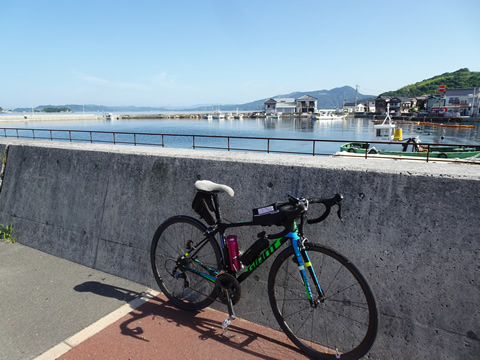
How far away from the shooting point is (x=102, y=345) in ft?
9.72

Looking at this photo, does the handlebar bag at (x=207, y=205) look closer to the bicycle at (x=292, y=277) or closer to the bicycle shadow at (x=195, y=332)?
the bicycle at (x=292, y=277)

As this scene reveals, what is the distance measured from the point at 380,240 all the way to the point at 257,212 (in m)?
1.03

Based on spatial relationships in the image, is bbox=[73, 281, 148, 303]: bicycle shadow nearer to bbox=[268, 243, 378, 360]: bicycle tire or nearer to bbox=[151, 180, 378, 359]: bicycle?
bbox=[151, 180, 378, 359]: bicycle

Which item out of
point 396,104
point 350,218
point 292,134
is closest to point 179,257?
point 350,218

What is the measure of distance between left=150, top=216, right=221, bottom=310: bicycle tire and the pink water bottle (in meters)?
0.25

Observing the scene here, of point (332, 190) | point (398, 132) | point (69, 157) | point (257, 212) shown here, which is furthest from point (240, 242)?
point (398, 132)

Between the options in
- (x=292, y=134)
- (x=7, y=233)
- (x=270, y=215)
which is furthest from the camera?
(x=292, y=134)

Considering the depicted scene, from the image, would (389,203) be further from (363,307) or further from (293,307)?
(293,307)

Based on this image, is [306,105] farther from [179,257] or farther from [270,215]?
[270,215]

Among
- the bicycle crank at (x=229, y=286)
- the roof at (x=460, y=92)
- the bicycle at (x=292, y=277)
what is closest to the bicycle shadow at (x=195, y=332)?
the bicycle at (x=292, y=277)

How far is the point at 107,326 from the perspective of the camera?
3238mm

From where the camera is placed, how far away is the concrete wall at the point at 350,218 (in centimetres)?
241

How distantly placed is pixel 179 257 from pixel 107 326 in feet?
3.11

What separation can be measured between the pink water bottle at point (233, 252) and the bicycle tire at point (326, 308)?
1.12 ft
